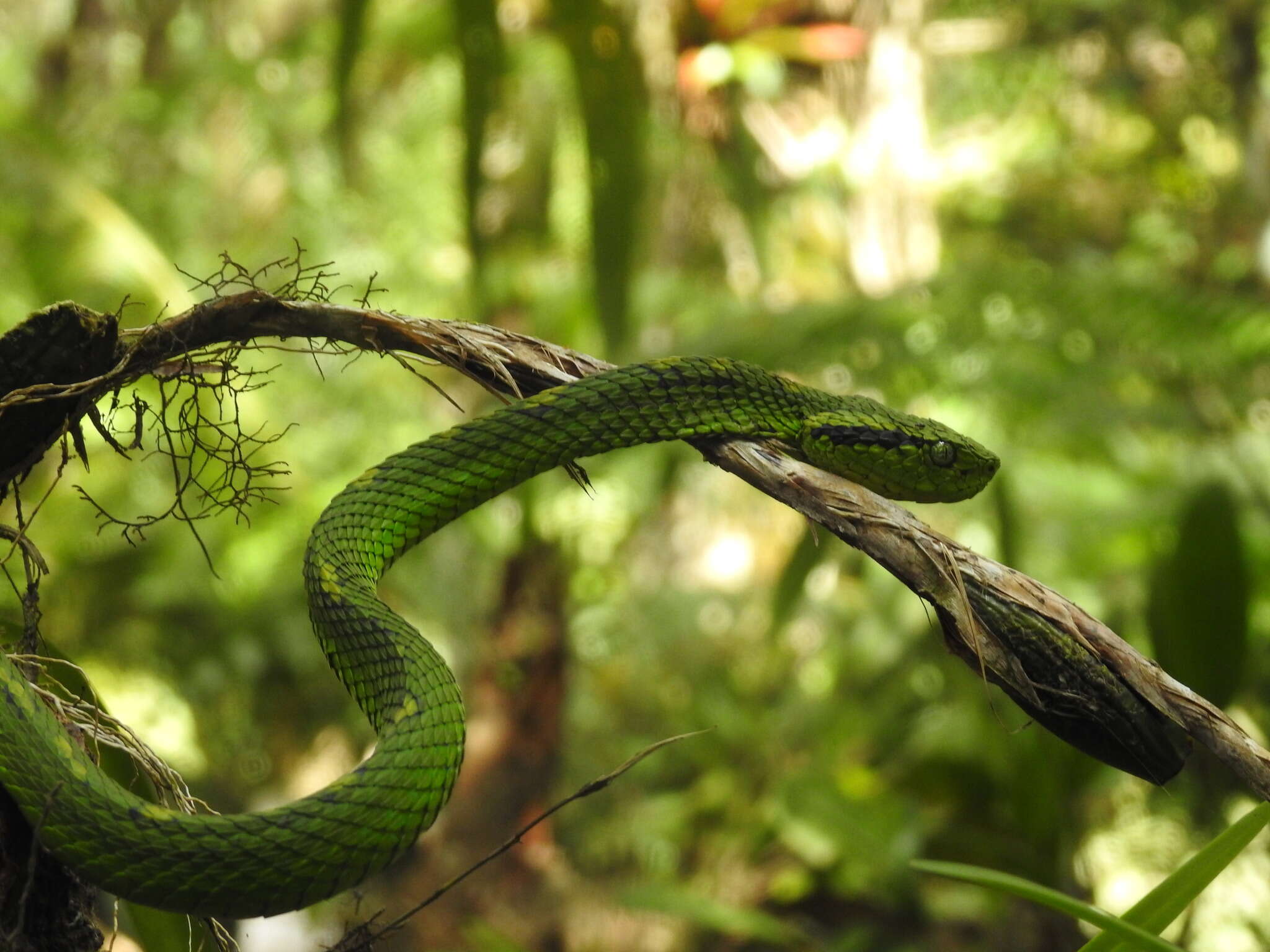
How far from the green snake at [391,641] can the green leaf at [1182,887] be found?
769 mm

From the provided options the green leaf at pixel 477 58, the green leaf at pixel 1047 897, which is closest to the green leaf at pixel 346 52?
the green leaf at pixel 477 58

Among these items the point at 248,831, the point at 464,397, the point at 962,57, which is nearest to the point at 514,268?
the point at 464,397

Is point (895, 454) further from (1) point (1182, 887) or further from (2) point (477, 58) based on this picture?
(2) point (477, 58)

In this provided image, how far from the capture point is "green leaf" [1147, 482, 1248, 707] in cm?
342

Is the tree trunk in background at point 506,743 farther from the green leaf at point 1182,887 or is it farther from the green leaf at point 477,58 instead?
the green leaf at point 1182,887

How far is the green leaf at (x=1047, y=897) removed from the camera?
118 centimetres

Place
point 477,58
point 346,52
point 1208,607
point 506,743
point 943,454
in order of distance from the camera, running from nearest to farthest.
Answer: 1. point 477,58
2. point 943,454
3. point 346,52
4. point 1208,607
5. point 506,743

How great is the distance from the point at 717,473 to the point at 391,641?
23.7 feet

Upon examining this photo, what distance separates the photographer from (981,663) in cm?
136

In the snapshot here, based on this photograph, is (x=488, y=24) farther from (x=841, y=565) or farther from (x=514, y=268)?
(x=841, y=565)

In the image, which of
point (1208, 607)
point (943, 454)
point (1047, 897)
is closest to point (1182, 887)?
point (1047, 897)

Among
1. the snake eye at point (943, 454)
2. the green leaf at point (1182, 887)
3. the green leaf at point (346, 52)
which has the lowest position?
the green leaf at point (1182, 887)

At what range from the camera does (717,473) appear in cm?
873

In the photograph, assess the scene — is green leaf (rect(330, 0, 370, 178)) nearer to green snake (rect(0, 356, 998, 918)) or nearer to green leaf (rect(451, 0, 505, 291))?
green leaf (rect(451, 0, 505, 291))
